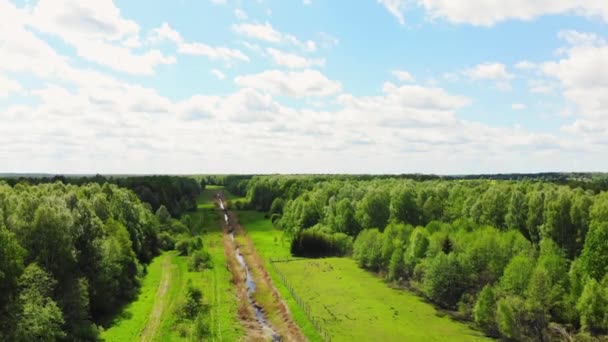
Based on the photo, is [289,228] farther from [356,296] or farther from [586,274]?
[586,274]

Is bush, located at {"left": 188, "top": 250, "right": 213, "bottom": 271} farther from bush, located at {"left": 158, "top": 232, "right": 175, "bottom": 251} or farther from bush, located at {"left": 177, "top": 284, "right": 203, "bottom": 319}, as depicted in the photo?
bush, located at {"left": 158, "top": 232, "right": 175, "bottom": 251}

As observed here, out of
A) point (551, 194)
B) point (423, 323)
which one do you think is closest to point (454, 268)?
point (423, 323)

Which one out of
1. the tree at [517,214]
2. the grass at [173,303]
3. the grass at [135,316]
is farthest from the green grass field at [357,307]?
the tree at [517,214]

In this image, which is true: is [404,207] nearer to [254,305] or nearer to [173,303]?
[254,305]

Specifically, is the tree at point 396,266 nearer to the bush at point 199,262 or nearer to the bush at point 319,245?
the bush at point 319,245

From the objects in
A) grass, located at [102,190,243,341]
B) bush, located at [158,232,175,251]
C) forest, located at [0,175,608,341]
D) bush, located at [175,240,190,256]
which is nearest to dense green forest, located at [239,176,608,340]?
forest, located at [0,175,608,341]

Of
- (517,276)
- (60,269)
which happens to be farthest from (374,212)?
(60,269)
